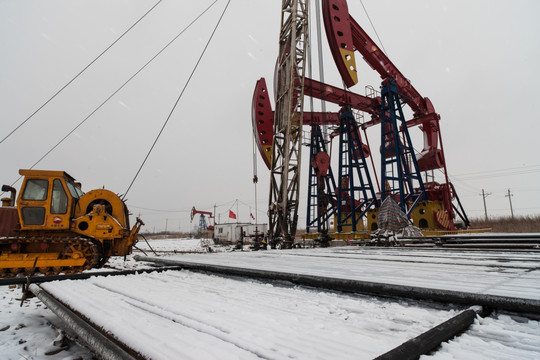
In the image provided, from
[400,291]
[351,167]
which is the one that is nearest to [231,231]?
[351,167]

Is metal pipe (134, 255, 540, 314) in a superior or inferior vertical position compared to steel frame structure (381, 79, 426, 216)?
inferior

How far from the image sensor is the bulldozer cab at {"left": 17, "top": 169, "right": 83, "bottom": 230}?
6.67m

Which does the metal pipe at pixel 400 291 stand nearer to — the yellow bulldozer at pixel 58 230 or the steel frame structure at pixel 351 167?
the yellow bulldozer at pixel 58 230

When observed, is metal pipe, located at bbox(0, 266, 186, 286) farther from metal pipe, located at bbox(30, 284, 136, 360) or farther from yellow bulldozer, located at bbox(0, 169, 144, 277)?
yellow bulldozer, located at bbox(0, 169, 144, 277)

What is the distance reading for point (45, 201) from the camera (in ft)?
22.3

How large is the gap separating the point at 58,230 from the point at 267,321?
311 inches

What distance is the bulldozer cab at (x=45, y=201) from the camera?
667cm

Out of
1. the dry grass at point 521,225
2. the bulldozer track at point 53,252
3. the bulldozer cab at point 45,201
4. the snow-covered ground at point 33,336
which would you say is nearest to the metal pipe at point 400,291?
the snow-covered ground at point 33,336

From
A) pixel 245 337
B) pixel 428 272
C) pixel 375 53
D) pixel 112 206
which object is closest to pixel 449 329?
pixel 245 337

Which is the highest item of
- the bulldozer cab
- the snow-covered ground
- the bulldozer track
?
the bulldozer cab

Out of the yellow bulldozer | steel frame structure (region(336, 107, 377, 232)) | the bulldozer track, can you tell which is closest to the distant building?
steel frame structure (region(336, 107, 377, 232))

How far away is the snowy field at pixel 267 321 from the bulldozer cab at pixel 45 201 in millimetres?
5335

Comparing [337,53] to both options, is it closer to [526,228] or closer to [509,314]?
[509,314]

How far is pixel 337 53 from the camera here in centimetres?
1201
